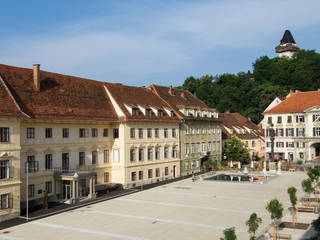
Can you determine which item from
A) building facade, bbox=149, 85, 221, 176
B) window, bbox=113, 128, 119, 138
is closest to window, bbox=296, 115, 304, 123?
building facade, bbox=149, 85, 221, 176

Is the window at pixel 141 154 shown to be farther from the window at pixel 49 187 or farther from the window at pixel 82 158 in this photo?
the window at pixel 49 187

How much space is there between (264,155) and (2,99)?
188ft

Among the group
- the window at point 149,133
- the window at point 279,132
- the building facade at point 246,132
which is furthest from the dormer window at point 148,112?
the window at point 279,132

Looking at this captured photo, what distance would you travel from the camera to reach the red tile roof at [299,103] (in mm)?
62281

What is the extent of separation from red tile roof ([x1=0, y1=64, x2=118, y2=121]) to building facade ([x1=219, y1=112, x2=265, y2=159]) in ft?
107

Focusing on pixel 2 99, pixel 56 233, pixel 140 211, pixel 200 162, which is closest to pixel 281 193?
pixel 140 211

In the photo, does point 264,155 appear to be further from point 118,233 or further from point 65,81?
point 118,233

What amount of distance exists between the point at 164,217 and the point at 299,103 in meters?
47.0

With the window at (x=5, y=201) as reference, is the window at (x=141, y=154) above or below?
above

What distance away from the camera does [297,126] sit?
206ft

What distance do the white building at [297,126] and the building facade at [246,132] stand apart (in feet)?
14.1

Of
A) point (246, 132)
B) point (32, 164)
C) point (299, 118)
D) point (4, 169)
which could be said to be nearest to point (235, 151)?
point (246, 132)

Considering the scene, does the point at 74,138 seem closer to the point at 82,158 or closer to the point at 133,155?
the point at 82,158

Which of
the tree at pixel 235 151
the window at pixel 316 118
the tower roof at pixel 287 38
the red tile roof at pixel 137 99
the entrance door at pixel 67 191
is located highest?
the tower roof at pixel 287 38
